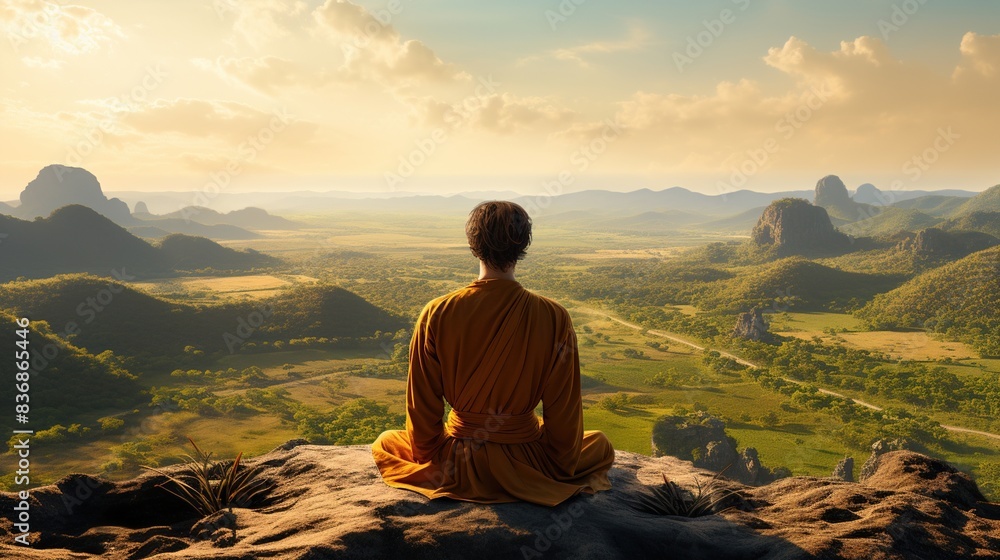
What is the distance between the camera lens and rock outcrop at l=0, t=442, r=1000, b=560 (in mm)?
3619

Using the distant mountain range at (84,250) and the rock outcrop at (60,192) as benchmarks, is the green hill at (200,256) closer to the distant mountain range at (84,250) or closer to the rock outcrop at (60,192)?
the distant mountain range at (84,250)

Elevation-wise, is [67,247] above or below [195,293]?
above

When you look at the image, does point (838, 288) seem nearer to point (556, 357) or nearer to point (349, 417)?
point (349, 417)

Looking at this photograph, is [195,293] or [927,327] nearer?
[927,327]

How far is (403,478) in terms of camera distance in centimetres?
451

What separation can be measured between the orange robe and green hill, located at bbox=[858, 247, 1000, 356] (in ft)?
213

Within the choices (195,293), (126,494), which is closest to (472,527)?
(126,494)

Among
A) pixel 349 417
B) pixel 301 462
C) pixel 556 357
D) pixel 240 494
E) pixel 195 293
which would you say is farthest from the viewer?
pixel 195 293

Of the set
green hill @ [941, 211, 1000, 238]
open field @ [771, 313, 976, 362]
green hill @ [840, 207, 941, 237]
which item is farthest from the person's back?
green hill @ [840, 207, 941, 237]

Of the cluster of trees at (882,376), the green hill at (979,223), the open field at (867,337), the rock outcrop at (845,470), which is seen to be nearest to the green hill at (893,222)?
the green hill at (979,223)

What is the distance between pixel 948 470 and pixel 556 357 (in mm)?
4452

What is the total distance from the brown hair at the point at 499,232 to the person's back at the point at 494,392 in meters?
0.01

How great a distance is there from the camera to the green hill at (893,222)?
161538mm

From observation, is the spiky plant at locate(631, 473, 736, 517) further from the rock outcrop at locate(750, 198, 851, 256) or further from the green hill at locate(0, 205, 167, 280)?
the rock outcrop at locate(750, 198, 851, 256)
